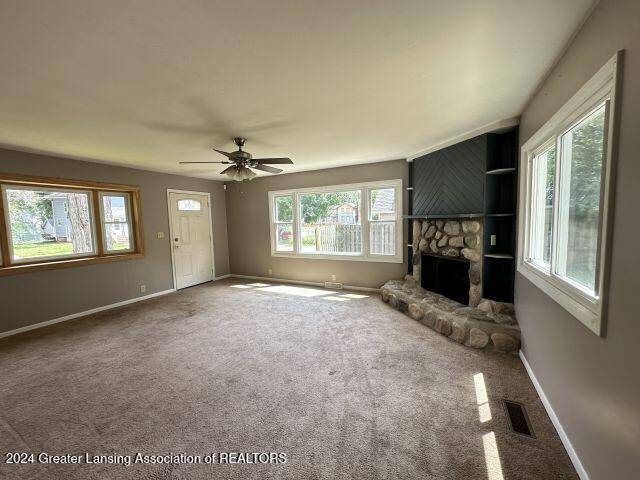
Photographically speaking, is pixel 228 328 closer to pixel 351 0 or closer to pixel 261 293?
pixel 261 293

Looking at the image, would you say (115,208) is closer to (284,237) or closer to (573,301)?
(284,237)

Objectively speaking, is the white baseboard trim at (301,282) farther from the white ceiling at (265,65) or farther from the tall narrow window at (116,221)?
the white ceiling at (265,65)

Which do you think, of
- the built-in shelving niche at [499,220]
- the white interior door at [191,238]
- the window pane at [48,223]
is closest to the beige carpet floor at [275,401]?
the built-in shelving niche at [499,220]

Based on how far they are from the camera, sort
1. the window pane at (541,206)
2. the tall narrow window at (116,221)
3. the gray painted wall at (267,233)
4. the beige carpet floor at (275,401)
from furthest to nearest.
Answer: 1. the gray painted wall at (267,233)
2. the tall narrow window at (116,221)
3. the window pane at (541,206)
4. the beige carpet floor at (275,401)

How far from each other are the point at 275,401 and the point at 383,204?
3.76 metres

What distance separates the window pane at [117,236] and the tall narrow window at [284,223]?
2866 mm

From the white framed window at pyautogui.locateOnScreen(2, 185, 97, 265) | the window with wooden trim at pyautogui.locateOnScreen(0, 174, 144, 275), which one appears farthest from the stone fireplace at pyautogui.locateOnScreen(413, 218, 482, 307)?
the white framed window at pyautogui.locateOnScreen(2, 185, 97, 265)

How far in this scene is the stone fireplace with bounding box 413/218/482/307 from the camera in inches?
131

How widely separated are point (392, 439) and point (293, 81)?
2630 mm

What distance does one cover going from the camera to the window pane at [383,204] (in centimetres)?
484

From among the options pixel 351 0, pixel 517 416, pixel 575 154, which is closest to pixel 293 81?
pixel 351 0

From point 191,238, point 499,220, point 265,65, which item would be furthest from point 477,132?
point 191,238

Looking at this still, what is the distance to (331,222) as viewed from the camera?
5.48 m

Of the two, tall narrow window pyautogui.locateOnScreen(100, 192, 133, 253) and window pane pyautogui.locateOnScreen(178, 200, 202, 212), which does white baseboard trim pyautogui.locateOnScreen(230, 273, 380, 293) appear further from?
tall narrow window pyautogui.locateOnScreen(100, 192, 133, 253)
